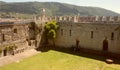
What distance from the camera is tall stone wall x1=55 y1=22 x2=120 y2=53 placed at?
80.2 ft

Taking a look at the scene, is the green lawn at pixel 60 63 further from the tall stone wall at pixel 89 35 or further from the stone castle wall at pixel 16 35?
the stone castle wall at pixel 16 35

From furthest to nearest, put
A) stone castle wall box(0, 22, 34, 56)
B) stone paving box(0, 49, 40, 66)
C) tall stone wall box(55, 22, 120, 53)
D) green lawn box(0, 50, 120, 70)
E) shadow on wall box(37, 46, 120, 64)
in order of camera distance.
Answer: tall stone wall box(55, 22, 120, 53) → shadow on wall box(37, 46, 120, 64) → stone castle wall box(0, 22, 34, 56) → stone paving box(0, 49, 40, 66) → green lawn box(0, 50, 120, 70)

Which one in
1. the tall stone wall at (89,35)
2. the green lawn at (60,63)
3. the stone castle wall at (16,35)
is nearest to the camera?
the green lawn at (60,63)

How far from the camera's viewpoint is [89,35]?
26.8 meters

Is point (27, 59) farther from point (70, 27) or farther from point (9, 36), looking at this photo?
point (70, 27)

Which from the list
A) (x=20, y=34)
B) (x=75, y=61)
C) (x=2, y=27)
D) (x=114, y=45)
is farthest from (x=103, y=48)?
(x=2, y=27)

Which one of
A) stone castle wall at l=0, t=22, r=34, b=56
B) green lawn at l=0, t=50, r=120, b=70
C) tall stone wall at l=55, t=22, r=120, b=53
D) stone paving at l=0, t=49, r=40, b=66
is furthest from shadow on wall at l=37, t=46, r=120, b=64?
stone castle wall at l=0, t=22, r=34, b=56

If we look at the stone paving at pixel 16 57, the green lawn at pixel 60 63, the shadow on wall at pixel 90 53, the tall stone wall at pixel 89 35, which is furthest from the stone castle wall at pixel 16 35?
the tall stone wall at pixel 89 35

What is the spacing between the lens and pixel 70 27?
2909 cm

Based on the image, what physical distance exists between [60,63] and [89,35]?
26.6 feet

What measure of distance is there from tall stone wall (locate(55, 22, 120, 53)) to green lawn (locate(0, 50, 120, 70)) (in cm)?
312

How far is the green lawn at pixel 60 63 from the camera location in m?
20.0

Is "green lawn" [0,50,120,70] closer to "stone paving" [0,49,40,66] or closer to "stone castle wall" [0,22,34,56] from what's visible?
"stone paving" [0,49,40,66]

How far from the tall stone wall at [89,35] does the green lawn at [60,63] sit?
312cm
